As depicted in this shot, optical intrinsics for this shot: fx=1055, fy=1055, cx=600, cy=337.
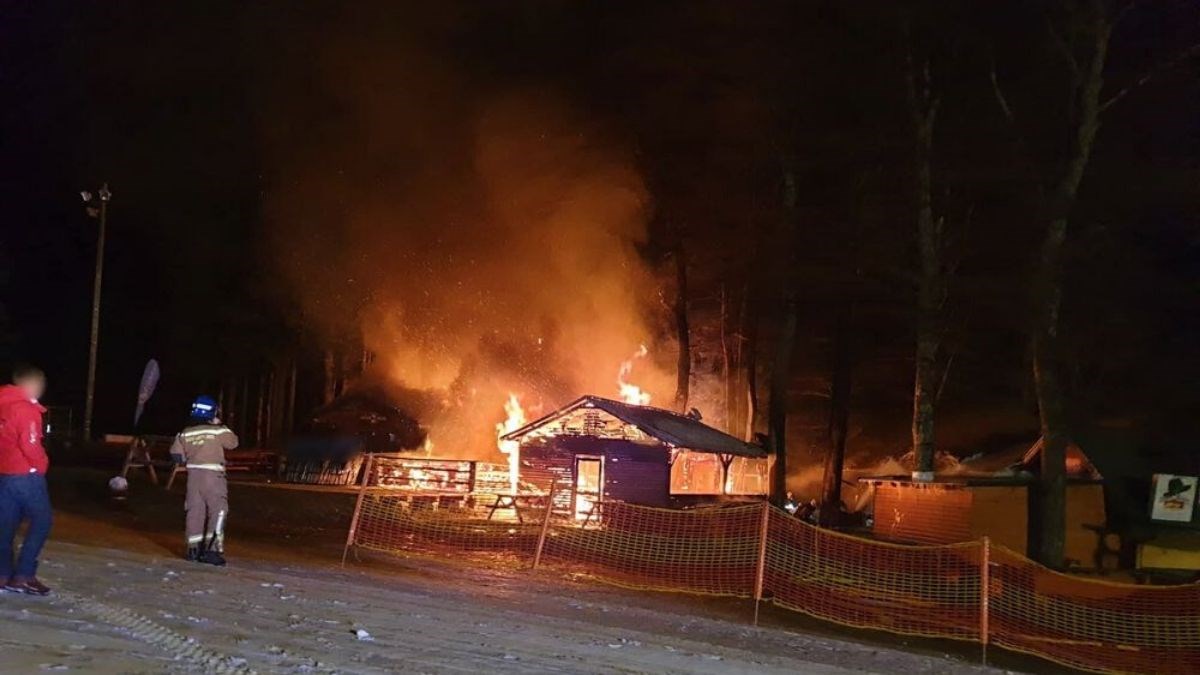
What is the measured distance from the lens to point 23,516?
295 inches

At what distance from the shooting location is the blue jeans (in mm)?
7371

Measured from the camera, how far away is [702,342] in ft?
118

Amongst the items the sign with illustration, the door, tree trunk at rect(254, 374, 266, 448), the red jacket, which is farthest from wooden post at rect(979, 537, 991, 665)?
tree trunk at rect(254, 374, 266, 448)

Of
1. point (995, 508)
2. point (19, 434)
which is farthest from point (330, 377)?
point (19, 434)

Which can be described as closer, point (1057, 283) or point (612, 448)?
point (1057, 283)

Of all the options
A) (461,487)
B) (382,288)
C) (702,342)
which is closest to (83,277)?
(382,288)

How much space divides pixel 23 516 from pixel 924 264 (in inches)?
701

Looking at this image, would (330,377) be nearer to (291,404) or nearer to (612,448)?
(291,404)

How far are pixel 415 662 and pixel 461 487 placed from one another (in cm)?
1744

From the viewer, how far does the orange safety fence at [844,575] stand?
37.4ft

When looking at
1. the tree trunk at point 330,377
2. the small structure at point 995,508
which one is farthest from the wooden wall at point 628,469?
the tree trunk at point 330,377

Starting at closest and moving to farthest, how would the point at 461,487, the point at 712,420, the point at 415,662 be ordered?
1. the point at 415,662
2. the point at 461,487
3. the point at 712,420

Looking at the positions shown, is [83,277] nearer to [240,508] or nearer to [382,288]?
[382,288]

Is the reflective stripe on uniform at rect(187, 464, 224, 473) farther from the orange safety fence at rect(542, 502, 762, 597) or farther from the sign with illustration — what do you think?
the sign with illustration
